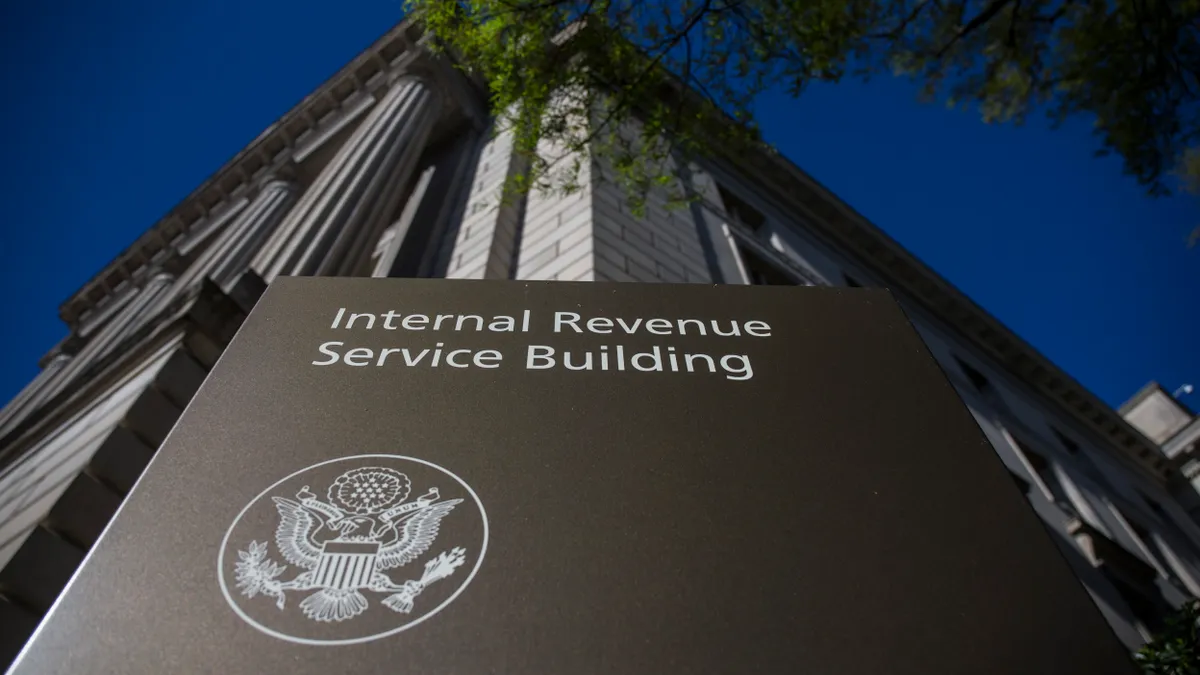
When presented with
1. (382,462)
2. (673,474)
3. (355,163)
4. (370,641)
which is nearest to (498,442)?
(382,462)

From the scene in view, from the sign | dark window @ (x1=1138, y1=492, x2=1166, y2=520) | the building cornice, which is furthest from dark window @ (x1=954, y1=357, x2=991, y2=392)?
the sign

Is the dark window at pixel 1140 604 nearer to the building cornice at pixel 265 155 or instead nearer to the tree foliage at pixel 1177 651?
the tree foliage at pixel 1177 651

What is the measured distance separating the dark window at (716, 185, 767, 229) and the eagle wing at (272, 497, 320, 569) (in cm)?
1549

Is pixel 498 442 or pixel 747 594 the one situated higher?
pixel 498 442

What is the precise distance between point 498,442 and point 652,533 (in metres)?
0.47

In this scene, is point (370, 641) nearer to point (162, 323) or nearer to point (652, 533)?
point (652, 533)

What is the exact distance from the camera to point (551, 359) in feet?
7.57

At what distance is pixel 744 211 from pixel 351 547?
1618cm

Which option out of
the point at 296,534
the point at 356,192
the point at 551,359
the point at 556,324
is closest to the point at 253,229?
the point at 356,192

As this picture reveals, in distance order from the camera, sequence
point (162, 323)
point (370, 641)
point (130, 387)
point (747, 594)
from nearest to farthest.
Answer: point (370, 641)
point (747, 594)
point (130, 387)
point (162, 323)

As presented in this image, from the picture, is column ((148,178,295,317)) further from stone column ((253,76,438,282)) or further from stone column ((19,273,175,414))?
stone column ((253,76,438,282))

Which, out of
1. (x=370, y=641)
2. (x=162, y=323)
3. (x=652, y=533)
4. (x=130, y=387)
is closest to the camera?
(x=370, y=641)

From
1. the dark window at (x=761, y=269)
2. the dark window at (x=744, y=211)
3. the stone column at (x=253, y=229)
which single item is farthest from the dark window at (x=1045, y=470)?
the stone column at (x=253, y=229)

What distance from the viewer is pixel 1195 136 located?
349 inches
